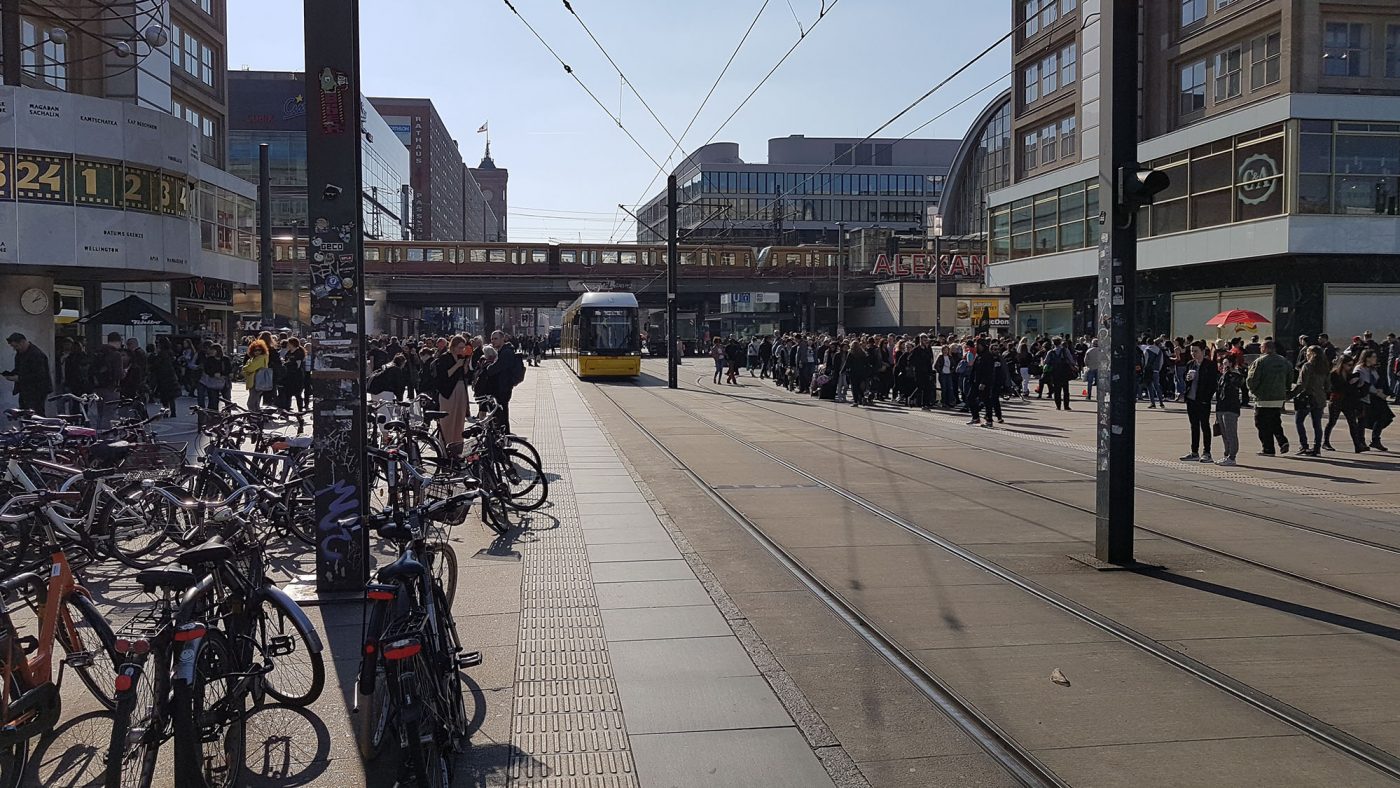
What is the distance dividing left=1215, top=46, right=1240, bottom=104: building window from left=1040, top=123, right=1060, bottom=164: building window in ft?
32.5

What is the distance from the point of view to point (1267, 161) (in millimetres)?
32844

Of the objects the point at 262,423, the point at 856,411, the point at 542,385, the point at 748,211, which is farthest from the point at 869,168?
the point at 262,423

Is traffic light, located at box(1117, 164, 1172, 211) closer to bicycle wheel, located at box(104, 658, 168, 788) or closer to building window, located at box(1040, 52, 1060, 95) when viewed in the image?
bicycle wheel, located at box(104, 658, 168, 788)

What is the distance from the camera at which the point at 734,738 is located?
5184mm

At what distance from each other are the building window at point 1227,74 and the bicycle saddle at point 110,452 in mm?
33845

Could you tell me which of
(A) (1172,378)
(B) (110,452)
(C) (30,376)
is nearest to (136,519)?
(B) (110,452)

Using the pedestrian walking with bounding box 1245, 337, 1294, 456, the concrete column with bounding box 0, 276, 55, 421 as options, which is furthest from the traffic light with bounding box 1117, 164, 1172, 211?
the concrete column with bounding box 0, 276, 55, 421

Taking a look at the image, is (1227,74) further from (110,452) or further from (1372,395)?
(110,452)

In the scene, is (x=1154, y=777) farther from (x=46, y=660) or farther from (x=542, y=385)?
(x=542, y=385)

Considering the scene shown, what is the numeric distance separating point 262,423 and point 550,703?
809cm

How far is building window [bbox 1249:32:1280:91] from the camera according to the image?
108 ft

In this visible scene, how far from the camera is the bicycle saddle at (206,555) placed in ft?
15.6

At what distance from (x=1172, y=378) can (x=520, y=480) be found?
74.9ft

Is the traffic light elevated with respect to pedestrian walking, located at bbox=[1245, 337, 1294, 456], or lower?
elevated
